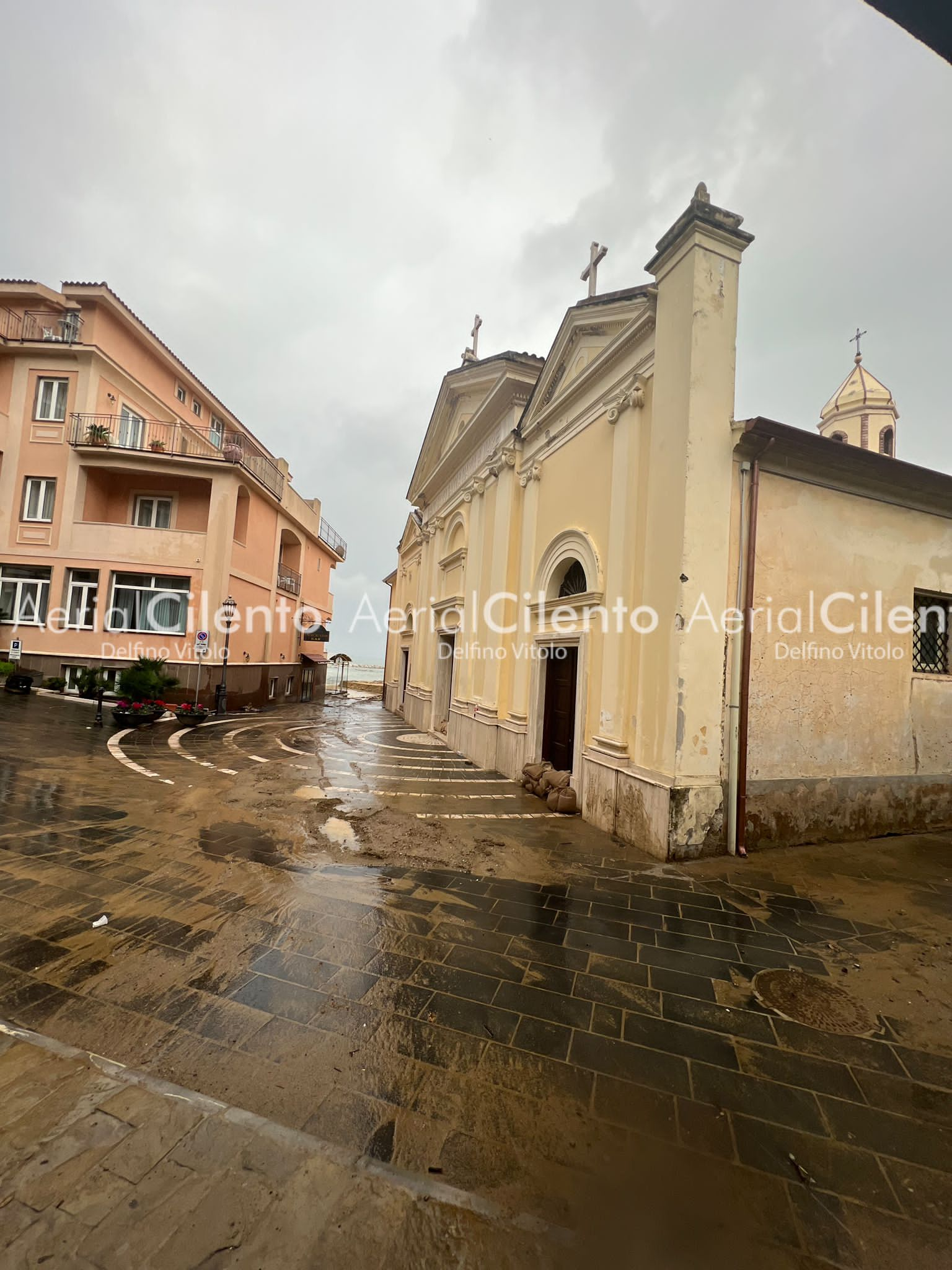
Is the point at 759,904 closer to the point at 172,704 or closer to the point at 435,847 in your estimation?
the point at 435,847

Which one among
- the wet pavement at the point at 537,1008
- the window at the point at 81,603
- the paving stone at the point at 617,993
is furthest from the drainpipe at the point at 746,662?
the window at the point at 81,603

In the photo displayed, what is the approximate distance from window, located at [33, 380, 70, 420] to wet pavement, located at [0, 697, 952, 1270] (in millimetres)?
16498

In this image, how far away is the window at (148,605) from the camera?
1672cm

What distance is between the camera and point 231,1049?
248cm

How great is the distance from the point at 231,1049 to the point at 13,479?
2086cm

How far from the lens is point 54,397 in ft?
55.5

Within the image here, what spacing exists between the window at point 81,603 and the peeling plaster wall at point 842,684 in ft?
61.8

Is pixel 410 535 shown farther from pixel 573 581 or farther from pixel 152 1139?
pixel 152 1139

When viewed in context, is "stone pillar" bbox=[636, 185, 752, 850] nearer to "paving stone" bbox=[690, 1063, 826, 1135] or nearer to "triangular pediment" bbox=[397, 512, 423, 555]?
"paving stone" bbox=[690, 1063, 826, 1135]

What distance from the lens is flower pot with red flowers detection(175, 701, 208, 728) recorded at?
13.9 metres

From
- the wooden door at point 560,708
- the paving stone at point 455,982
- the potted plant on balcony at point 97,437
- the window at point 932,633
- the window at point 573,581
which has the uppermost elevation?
the potted plant on balcony at point 97,437

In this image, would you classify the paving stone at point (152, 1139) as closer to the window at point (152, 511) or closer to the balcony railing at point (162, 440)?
the balcony railing at point (162, 440)

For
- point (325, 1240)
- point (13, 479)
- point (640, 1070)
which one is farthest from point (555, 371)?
point (13, 479)

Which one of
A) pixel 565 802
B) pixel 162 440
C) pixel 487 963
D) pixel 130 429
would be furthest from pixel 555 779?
pixel 162 440
